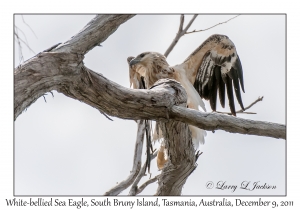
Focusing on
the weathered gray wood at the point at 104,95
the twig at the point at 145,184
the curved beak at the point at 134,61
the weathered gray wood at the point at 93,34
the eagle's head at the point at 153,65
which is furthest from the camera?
the curved beak at the point at 134,61

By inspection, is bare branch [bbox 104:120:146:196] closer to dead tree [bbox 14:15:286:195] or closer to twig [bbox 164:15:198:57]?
dead tree [bbox 14:15:286:195]

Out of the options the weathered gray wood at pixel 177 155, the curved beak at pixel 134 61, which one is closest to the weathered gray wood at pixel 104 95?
the weathered gray wood at pixel 177 155

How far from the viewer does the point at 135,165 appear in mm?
5301

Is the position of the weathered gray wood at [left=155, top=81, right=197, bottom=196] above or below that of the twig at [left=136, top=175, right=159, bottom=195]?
A: above

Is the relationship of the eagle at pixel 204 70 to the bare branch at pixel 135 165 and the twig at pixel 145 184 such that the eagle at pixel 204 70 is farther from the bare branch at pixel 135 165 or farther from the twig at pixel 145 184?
the twig at pixel 145 184

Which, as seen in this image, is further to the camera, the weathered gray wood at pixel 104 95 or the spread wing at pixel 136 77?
the spread wing at pixel 136 77

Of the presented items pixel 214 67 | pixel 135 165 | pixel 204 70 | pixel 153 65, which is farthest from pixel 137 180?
pixel 214 67

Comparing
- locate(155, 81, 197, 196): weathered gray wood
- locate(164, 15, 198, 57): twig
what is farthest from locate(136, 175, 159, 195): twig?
locate(164, 15, 198, 57): twig

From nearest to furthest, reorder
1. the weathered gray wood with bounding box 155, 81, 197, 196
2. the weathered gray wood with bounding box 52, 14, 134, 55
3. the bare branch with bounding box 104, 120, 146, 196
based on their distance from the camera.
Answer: the weathered gray wood with bounding box 52, 14, 134, 55, the weathered gray wood with bounding box 155, 81, 197, 196, the bare branch with bounding box 104, 120, 146, 196

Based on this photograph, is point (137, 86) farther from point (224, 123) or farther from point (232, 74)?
point (224, 123)

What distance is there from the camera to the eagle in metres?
5.97

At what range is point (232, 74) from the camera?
20.3 ft

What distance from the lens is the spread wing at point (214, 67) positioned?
20.1 ft
